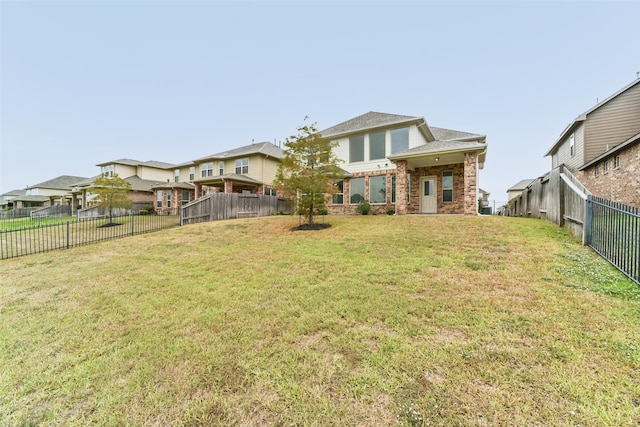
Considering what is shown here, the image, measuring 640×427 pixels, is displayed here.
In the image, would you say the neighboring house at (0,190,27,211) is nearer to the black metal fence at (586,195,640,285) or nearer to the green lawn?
the green lawn

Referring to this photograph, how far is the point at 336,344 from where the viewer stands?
2.68 metres

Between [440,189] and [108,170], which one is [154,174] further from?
[440,189]

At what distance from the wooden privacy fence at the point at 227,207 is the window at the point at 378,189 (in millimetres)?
5386

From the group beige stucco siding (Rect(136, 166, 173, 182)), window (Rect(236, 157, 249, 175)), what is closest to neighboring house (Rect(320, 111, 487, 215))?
window (Rect(236, 157, 249, 175))

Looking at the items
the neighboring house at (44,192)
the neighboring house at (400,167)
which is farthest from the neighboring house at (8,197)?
the neighboring house at (400,167)

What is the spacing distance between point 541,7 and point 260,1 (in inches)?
581

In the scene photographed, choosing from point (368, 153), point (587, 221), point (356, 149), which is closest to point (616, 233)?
point (587, 221)

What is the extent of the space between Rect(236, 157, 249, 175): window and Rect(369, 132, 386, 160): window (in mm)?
12449

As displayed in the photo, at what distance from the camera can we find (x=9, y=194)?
2066 inches

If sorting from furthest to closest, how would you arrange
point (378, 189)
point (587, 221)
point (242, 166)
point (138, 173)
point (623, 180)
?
point (138, 173), point (242, 166), point (378, 189), point (623, 180), point (587, 221)

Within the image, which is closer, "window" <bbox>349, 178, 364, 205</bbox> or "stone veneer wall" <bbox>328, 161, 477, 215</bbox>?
"stone veneer wall" <bbox>328, 161, 477, 215</bbox>

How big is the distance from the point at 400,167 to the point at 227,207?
11452 mm

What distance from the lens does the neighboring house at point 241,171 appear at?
21.4 metres

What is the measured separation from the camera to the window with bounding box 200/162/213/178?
2436 centimetres
